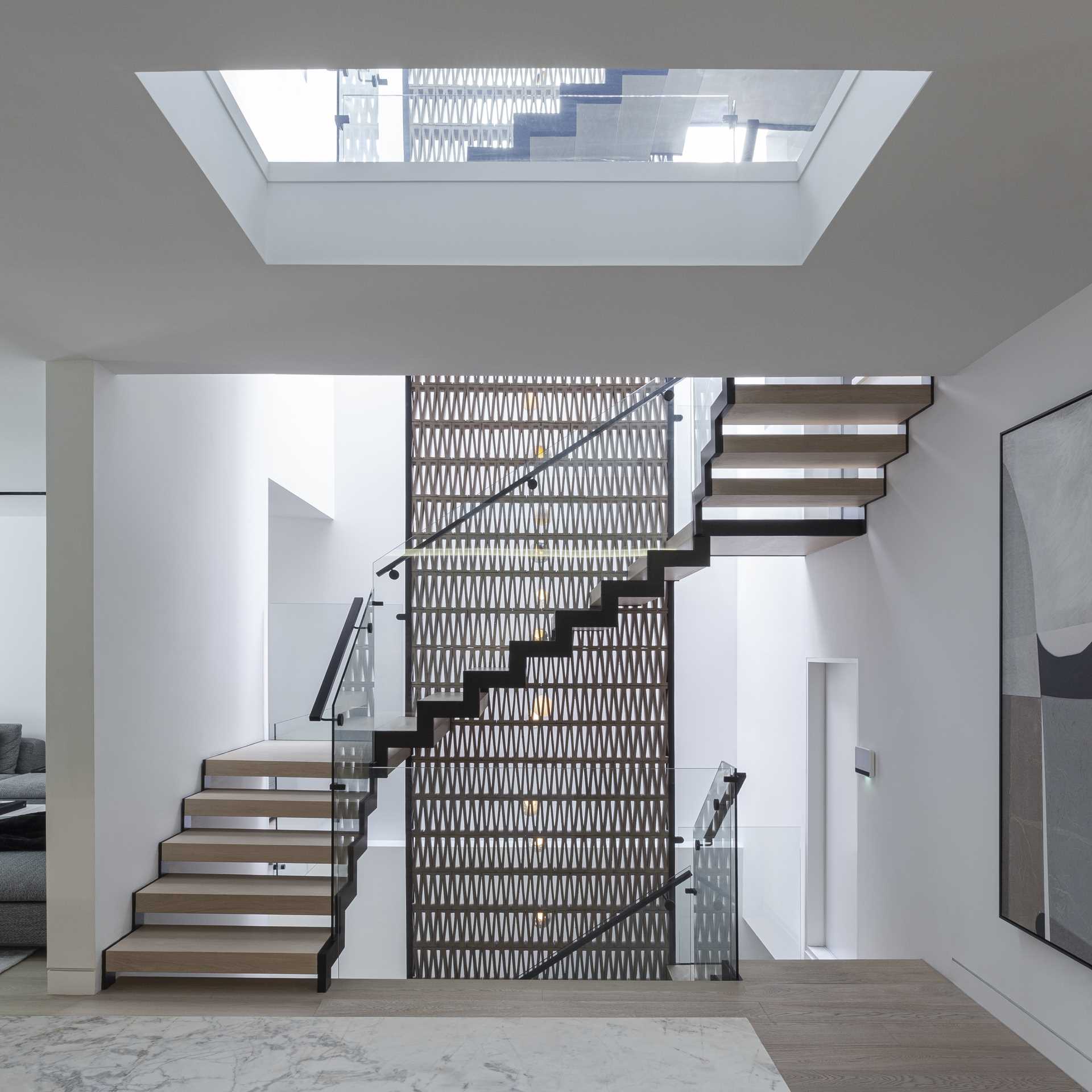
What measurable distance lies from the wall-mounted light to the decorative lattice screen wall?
1256mm

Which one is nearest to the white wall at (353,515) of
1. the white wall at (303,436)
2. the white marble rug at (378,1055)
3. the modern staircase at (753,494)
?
the white wall at (303,436)

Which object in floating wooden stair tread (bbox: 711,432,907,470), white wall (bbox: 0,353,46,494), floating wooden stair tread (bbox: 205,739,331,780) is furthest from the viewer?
floating wooden stair tread (bbox: 205,739,331,780)

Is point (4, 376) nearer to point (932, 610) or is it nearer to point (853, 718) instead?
point (932, 610)

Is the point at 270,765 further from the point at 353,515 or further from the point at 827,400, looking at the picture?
the point at 353,515

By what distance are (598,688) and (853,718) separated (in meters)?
2.77

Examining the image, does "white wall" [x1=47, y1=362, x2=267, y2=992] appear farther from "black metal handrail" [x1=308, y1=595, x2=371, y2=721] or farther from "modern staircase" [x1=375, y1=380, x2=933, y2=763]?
"modern staircase" [x1=375, y1=380, x2=933, y2=763]

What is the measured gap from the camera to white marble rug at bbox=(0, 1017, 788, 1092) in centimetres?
127

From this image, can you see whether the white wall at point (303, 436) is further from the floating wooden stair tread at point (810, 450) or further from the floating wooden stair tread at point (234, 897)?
the floating wooden stair tread at point (810, 450)

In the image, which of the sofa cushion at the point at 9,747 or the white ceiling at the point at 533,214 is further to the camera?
the sofa cushion at the point at 9,747

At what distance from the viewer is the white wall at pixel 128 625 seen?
4.50 meters

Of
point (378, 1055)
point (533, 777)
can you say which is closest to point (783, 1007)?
point (533, 777)

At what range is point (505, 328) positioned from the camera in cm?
408

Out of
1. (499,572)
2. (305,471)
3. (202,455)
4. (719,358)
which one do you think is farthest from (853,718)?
(305,471)

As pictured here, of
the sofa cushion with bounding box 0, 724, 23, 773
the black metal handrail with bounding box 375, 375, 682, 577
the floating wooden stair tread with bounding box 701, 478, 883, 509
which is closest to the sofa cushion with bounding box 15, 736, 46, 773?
the sofa cushion with bounding box 0, 724, 23, 773
